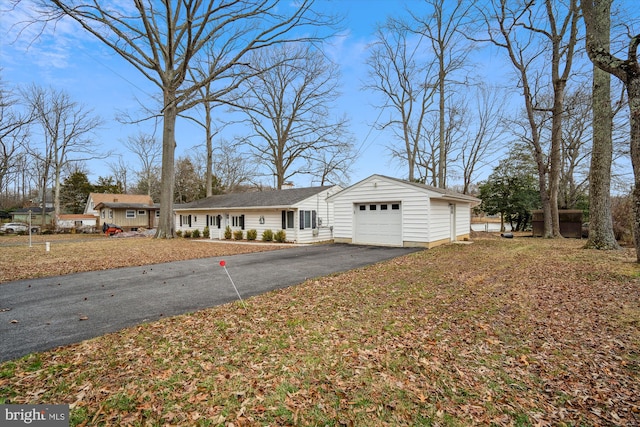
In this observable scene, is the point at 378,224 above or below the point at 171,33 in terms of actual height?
below

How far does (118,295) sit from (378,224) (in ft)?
36.5

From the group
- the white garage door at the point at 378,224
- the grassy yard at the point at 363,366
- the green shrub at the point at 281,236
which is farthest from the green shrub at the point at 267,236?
the grassy yard at the point at 363,366

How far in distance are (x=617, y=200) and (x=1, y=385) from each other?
2308 centimetres

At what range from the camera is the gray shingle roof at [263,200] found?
17641mm

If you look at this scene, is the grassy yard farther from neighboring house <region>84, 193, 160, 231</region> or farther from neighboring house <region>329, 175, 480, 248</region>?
neighboring house <region>84, 193, 160, 231</region>

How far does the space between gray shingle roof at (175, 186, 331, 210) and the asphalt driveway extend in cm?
820

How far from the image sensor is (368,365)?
10.1 feet

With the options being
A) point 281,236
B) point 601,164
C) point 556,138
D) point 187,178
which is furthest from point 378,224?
point 187,178

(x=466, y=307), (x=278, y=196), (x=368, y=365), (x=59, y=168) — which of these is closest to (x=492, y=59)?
(x=278, y=196)

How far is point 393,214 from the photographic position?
1412cm

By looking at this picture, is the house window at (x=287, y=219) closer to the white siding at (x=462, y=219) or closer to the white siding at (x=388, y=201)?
the white siding at (x=388, y=201)

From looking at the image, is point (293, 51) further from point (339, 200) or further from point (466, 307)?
point (466, 307)

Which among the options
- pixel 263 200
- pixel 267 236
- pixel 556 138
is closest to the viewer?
pixel 556 138

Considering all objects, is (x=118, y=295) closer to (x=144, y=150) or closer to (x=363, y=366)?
(x=363, y=366)
